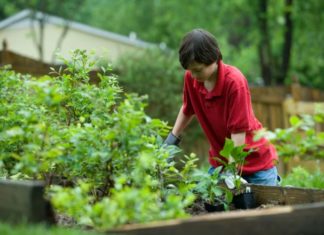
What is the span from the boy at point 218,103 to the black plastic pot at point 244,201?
281 mm

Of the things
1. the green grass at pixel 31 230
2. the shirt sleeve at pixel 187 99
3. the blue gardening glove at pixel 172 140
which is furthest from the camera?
the blue gardening glove at pixel 172 140

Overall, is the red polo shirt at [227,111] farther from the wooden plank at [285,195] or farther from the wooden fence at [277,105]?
the wooden fence at [277,105]

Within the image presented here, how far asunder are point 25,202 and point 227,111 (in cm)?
182

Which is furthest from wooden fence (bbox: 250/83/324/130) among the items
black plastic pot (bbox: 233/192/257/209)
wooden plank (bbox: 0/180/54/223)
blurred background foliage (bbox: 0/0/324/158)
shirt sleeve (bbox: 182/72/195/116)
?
wooden plank (bbox: 0/180/54/223)

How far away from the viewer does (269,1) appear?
18.2 metres

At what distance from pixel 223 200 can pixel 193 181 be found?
Result: 23cm

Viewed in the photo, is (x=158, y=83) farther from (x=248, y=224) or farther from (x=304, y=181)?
(x=248, y=224)

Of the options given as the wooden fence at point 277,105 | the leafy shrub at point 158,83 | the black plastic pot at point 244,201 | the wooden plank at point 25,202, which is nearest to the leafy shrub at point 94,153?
the wooden plank at point 25,202

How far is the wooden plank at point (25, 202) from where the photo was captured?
268 centimetres

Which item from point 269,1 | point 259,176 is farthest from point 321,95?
point 259,176

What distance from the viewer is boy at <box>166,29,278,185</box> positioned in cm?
394

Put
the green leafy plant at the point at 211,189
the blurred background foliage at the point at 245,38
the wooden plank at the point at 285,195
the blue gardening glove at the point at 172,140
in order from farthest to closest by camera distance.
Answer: the blurred background foliage at the point at 245,38 < the blue gardening glove at the point at 172,140 < the green leafy plant at the point at 211,189 < the wooden plank at the point at 285,195

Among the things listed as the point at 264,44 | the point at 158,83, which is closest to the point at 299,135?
the point at 158,83

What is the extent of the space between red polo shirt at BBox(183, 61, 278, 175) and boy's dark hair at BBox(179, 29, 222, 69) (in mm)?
169
